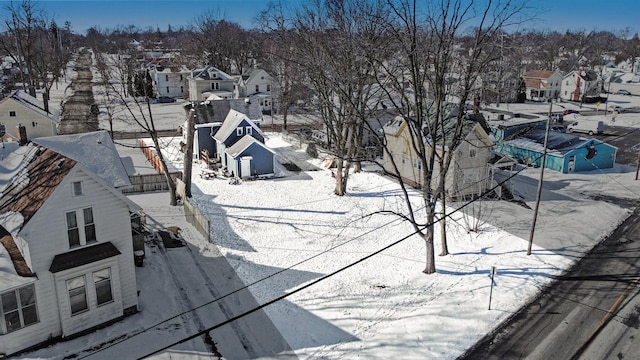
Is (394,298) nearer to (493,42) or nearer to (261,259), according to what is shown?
(261,259)

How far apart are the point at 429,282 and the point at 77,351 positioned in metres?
13.7

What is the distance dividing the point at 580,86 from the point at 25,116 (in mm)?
80286

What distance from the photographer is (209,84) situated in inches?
2736

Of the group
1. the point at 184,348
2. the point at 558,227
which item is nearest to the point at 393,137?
the point at 558,227

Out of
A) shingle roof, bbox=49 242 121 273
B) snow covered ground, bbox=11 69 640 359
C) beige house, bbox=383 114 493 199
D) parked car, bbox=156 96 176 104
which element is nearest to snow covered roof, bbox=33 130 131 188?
shingle roof, bbox=49 242 121 273

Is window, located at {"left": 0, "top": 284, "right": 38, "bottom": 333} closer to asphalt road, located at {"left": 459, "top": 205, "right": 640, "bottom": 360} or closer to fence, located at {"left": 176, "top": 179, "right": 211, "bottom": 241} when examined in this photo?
fence, located at {"left": 176, "top": 179, "right": 211, "bottom": 241}

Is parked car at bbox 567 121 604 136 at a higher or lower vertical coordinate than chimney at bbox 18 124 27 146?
lower

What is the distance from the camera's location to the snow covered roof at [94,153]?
18.2m

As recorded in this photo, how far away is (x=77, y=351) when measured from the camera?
15555mm

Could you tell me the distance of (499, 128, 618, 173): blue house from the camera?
1519 inches

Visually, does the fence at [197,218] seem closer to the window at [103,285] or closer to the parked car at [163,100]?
the window at [103,285]

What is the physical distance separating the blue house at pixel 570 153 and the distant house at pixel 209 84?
42321mm

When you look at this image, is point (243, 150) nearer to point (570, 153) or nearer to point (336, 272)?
point (336, 272)

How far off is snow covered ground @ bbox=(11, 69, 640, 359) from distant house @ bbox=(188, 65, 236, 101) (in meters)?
37.7
